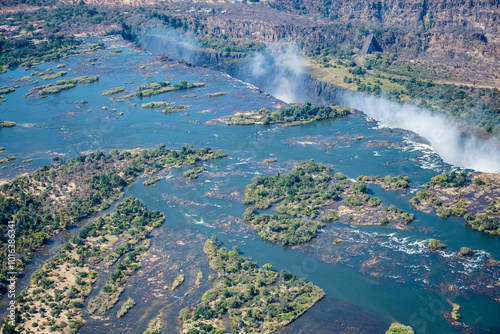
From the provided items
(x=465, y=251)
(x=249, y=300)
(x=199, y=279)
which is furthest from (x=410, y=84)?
(x=249, y=300)

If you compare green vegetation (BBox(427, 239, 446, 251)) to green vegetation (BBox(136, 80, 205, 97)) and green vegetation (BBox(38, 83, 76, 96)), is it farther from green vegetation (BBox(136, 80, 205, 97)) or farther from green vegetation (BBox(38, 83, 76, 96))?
green vegetation (BBox(38, 83, 76, 96))

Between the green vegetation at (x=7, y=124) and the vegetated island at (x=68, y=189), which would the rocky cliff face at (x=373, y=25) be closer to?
the vegetated island at (x=68, y=189)

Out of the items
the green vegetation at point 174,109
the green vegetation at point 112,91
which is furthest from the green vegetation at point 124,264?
the green vegetation at point 112,91

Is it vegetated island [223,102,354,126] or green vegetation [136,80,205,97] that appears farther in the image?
green vegetation [136,80,205,97]

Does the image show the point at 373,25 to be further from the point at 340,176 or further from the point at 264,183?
the point at 264,183

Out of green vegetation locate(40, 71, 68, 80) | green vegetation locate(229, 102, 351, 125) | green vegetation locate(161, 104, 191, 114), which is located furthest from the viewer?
green vegetation locate(40, 71, 68, 80)

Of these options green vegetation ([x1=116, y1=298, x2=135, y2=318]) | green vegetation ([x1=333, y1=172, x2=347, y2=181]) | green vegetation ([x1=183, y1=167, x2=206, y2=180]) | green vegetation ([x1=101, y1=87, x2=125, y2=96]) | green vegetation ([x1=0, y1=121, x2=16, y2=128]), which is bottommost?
green vegetation ([x1=116, y1=298, x2=135, y2=318])

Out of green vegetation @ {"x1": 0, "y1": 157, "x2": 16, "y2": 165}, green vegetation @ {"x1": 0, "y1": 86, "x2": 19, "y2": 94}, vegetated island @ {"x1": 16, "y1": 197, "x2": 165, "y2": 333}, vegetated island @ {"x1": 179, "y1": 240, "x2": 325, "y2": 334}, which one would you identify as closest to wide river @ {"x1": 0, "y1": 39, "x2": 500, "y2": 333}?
green vegetation @ {"x1": 0, "y1": 157, "x2": 16, "y2": 165}
